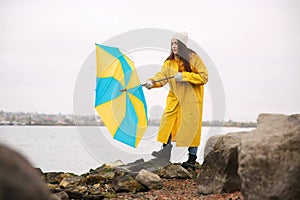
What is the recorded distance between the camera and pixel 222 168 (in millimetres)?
4617

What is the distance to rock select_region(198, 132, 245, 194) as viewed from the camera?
178 inches

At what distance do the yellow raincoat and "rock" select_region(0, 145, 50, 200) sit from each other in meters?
5.05

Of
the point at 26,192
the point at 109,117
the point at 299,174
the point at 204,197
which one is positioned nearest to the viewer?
the point at 26,192

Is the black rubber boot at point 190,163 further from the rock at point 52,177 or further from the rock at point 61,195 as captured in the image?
the rock at point 61,195

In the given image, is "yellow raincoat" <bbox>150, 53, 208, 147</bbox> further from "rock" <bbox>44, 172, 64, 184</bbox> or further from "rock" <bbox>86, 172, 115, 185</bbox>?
"rock" <bbox>44, 172, 64, 184</bbox>

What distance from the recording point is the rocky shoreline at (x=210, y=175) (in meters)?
1.55

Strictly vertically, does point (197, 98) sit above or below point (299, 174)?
above

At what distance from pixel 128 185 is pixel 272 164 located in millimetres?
2486

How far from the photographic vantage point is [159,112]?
21.2ft

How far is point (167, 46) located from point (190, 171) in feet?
6.92

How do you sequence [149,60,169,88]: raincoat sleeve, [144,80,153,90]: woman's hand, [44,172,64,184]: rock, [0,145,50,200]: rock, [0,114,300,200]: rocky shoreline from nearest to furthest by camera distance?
1. [0,145,50,200]: rock
2. [0,114,300,200]: rocky shoreline
3. [44,172,64,184]: rock
4. [144,80,153,90]: woman's hand
5. [149,60,169,88]: raincoat sleeve

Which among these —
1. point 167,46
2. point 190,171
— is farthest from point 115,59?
point 190,171

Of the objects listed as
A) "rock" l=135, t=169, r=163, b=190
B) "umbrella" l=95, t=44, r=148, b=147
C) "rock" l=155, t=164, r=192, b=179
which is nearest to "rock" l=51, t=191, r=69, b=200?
"rock" l=135, t=169, r=163, b=190

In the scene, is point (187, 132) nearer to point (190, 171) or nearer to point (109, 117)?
point (190, 171)
